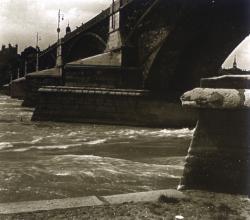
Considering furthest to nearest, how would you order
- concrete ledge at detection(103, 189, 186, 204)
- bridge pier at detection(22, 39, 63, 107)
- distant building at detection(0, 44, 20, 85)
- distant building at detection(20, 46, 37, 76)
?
distant building at detection(0, 44, 20, 85) < distant building at detection(20, 46, 37, 76) < bridge pier at detection(22, 39, 63, 107) < concrete ledge at detection(103, 189, 186, 204)

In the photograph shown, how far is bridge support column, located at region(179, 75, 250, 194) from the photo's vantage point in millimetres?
3660

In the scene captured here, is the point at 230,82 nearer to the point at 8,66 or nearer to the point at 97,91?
the point at 97,91

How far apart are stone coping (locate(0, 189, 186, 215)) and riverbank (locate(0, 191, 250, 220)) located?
0.03 meters

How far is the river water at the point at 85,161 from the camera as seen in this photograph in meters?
5.41

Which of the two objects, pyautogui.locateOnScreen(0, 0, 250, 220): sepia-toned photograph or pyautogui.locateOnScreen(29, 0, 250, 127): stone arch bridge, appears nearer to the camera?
pyautogui.locateOnScreen(0, 0, 250, 220): sepia-toned photograph

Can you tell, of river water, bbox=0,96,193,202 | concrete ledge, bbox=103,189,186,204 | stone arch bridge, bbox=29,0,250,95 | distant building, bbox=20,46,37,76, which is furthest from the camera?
distant building, bbox=20,46,37,76

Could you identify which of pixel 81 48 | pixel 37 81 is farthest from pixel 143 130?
pixel 81 48

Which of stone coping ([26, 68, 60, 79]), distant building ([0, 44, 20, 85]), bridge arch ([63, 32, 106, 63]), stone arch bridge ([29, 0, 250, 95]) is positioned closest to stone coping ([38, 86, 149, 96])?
stone arch bridge ([29, 0, 250, 95])

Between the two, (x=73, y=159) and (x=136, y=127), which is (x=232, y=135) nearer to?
(x=73, y=159)

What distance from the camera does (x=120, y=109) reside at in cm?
1777

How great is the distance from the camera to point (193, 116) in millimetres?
17906

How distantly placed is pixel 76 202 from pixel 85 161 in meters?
4.70

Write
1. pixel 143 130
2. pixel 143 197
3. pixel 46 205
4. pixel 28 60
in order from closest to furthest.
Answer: pixel 46 205, pixel 143 197, pixel 143 130, pixel 28 60

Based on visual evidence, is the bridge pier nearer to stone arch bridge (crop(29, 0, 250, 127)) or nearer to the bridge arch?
the bridge arch
